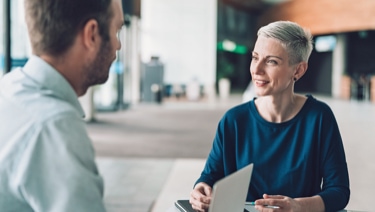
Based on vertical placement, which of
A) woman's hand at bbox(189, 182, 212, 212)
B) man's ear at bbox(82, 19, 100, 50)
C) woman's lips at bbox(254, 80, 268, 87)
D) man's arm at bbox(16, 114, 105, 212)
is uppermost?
man's ear at bbox(82, 19, 100, 50)

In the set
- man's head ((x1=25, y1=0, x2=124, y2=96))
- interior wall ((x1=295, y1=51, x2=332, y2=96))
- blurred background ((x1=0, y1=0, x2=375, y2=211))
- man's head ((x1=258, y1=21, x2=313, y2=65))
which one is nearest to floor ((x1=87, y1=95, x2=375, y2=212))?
blurred background ((x1=0, y1=0, x2=375, y2=211))

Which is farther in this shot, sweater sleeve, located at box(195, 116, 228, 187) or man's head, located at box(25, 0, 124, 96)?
sweater sleeve, located at box(195, 116, 228, 187)

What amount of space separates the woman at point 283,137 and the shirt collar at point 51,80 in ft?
2.39

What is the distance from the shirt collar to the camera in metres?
0.78

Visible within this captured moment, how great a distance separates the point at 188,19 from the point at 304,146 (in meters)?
20.4

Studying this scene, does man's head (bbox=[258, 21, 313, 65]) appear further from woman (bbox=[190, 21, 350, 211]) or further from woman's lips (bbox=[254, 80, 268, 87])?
woman's lips (bbox=[254, 80, 268, 87])

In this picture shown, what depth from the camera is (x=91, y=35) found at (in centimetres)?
81

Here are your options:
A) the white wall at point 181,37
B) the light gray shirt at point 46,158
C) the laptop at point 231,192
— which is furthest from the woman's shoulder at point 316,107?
the white wall at point 181,37

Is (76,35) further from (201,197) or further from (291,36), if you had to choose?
(291,36)

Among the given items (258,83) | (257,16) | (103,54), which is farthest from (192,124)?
(257,16)

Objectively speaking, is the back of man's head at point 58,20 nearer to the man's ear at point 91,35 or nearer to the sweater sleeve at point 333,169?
the man's ear at point 91,35

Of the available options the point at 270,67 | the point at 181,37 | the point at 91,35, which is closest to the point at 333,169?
the point at 270,67

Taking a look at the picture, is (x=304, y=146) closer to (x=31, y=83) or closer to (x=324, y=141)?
(x=324, y=141)

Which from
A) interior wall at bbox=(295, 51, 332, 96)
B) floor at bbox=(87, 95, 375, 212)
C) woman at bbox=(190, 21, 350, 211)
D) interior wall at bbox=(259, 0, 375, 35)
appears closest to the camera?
woman at bbox=(190, 21, 350, 211)
